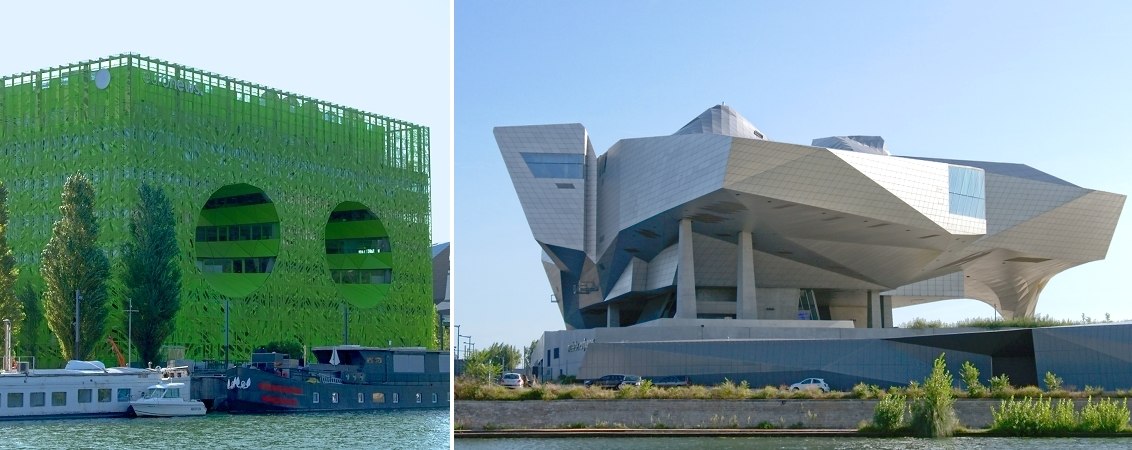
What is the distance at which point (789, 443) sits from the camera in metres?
30.9

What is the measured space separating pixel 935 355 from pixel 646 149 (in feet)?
51.3

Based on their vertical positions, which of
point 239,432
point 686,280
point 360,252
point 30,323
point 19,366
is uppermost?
point 360,252

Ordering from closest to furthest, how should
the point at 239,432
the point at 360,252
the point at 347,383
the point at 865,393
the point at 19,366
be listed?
the point at 865,393
the point at 239,432
the point at 19,366
the point at 347,383
the point at 360,252

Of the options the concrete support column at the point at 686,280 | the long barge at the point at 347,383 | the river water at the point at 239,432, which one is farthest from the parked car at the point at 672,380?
the long barge at the point at 347,383

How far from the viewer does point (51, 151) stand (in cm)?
6562

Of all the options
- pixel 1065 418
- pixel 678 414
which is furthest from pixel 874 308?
pixel 1065 418

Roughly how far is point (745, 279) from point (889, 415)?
2811 cm

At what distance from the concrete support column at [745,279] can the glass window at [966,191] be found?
8.48m

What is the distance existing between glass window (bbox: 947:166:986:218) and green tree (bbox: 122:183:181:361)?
3223 centimetres

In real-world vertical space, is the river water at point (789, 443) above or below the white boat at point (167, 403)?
below

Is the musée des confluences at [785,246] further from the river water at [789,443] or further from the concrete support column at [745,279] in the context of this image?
the river water at [789,443]

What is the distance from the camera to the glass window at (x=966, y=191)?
58.9 meters

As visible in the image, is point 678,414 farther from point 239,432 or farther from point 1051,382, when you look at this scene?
point 1051,382

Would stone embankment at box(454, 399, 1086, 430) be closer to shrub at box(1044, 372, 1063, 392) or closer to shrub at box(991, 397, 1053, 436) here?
shrub at box(991, 397, 1053, 436)
